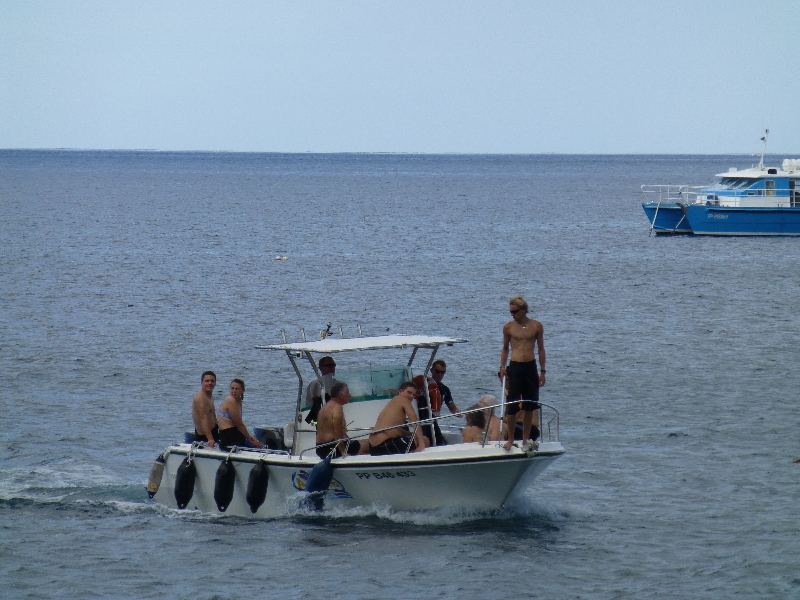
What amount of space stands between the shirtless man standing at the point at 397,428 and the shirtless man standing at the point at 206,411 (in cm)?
233

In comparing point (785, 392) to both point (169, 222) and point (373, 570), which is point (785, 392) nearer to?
point (373, 570)

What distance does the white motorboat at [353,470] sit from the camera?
14828mm

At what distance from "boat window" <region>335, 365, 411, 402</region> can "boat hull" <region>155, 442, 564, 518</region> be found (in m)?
1.11

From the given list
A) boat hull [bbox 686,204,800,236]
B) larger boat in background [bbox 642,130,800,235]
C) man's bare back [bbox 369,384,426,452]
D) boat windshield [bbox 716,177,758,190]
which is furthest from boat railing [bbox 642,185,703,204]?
man's bare back [bbox 369,384,426,452]

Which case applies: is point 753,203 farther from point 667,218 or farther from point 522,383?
point 522,383

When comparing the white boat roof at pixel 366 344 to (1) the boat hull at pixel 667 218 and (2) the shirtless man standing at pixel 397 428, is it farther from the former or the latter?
(1) the boat hull at pixel 667 218

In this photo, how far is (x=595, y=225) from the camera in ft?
280

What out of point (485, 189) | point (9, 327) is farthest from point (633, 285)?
point (485, 189)

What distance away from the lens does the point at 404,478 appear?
15047mm

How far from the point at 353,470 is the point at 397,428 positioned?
77 centimetres

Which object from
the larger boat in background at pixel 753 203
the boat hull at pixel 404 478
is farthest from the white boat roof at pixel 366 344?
the larger boat in background at pixel 753 203

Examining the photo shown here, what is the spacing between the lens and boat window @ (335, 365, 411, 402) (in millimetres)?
15953

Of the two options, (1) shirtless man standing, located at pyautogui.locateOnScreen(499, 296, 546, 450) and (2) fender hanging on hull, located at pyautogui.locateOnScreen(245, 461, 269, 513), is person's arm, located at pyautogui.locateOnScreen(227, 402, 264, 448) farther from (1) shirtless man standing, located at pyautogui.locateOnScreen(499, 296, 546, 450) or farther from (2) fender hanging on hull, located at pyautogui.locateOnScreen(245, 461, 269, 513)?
(1) shirtless man standing, located at pyautogui.locateOnScreen(499, 296, 546, 450)

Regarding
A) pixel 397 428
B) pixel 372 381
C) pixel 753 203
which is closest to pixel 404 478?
pixel 397 428
